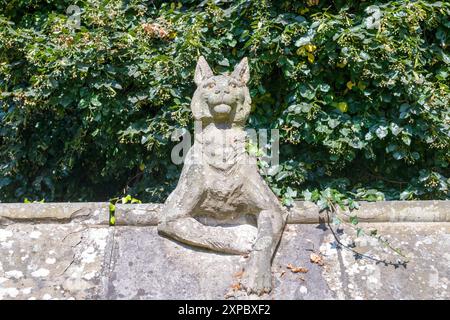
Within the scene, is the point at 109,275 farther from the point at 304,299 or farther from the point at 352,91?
the point at 352,91

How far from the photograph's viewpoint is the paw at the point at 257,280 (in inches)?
128

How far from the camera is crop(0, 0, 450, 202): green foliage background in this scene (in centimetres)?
550

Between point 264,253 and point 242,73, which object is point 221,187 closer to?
point 264,253

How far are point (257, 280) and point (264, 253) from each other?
0.61 ft

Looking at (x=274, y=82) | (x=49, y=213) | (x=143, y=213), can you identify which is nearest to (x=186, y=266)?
(x=143, y=213)

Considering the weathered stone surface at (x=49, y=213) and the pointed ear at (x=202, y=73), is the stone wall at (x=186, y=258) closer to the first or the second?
the weathered stone surface at (x=49, y=213)

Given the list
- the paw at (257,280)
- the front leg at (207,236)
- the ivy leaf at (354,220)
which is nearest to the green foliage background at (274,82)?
the ivy leaf at (354,220)

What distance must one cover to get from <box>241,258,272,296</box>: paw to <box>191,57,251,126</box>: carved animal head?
3.28 feet

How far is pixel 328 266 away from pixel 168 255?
0.93 m

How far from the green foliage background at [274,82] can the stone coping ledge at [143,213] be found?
154cm

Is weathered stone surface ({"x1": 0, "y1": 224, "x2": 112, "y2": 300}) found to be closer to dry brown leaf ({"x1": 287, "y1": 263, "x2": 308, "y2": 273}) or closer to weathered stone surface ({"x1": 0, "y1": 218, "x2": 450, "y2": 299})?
weathered stone surface ({"x1": 0, "y1": 218, "x2": 450, "y2": 299})

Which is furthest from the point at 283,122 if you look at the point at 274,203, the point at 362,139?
the point at 274,203

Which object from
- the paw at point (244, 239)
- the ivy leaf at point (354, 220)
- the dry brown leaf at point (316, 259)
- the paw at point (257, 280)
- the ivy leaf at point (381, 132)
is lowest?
the paw at point (257, 280)

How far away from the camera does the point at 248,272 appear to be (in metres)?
3.32
